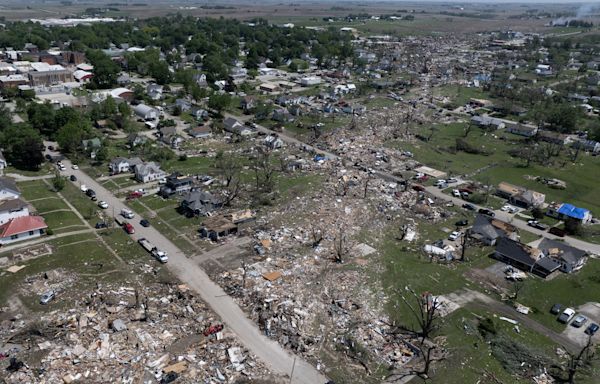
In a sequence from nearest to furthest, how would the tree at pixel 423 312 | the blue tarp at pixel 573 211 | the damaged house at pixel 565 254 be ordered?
1. the tree at pixel 423 312
2. the damaged house at pixel 565 254
3. the blue tarp at pixel 573 211

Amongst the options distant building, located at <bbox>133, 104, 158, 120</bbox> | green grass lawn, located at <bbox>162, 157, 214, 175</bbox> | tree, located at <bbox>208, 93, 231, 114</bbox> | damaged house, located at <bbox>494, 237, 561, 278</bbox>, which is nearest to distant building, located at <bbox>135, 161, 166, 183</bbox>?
green grass lawn, located at <bbox>162, 157, 214, 175</bbox>

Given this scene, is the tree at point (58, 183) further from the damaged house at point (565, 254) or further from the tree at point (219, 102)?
the damaged house at point (565, 254)

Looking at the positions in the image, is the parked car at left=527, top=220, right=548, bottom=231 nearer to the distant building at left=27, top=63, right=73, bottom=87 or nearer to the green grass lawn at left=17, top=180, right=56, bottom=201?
the green grass lawn at left=17, top=180, right=56, bottom=201

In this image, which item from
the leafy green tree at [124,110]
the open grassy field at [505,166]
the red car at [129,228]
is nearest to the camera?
the red car at [129,228]

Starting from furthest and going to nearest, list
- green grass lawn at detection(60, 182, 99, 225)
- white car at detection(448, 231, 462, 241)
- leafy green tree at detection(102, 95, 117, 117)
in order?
leafy green tree at detection(102, 95, 117, 117) < green grass lawn at detection(60, 182, 99, 225) < white car at detection(448, 231, 462, 241)

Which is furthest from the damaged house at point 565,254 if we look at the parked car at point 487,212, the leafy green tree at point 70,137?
the leafy green tree at point 70,137
